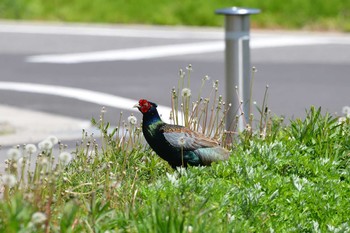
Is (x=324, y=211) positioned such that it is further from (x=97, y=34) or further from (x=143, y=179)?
(x=97, y=34)

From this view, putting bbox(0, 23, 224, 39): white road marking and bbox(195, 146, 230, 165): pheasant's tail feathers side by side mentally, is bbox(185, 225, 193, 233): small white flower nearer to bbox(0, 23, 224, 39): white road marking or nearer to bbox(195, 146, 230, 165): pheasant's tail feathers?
bbox(195, 146, 230, 165): pheasant's tail feathers

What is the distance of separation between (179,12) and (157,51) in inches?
111

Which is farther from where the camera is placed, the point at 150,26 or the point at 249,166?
the point at 150,26

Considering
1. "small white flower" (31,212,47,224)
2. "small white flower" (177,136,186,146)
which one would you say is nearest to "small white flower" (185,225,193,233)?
"small white flower" (31,212,47,224)

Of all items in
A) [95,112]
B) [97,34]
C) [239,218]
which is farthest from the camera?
[97,34]

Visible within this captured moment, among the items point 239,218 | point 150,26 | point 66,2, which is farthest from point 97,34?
point 239,218

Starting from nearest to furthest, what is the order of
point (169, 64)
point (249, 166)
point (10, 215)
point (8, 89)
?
point (10, 215), point (249, 166), point (8, 89), point (169, 64)

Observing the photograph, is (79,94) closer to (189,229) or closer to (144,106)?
(144,106)

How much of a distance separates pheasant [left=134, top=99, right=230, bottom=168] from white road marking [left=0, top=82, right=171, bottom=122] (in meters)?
4.67

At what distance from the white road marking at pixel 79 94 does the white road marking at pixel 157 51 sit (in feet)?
6.51

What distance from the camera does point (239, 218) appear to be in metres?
5.58

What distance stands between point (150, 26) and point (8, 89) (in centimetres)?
567

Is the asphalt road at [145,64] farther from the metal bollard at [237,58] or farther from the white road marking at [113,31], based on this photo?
A: the metal bollard at [237,58]

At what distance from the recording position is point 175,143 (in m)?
6.54
